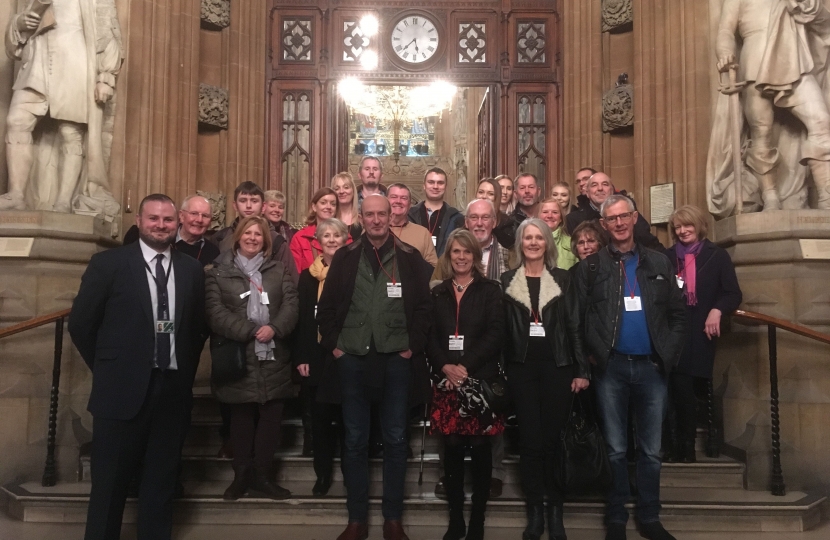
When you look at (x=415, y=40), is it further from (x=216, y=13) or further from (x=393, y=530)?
(x=393, y=530)

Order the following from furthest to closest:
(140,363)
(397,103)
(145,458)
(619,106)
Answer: (397,103) → (619,106) → (145,458) → (140,363)

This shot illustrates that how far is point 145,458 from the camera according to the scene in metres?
3.86

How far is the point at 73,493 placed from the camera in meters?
4.73

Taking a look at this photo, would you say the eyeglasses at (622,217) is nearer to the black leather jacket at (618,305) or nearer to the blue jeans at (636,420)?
the black leather jacket at (618,305)

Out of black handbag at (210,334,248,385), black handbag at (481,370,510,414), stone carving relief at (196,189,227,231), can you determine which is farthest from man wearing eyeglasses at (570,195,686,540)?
stone carving relief at (196,189,227,231)

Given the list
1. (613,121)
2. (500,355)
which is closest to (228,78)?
(613,121)

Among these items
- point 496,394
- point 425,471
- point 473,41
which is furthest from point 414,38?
point 496,394

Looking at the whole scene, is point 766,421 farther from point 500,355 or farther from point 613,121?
point 613,121

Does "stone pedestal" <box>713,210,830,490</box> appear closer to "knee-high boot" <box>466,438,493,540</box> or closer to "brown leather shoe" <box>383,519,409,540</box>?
"knee-high boot" <box>466,438,493,540</box>

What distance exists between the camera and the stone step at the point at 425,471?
4.94 m

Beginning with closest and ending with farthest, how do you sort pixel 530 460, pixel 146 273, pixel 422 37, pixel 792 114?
pixel 146 273 < pixel 530 460 < pixel 792 114 < pixel 422 37

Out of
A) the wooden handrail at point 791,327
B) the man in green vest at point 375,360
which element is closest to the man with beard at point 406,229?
the man in green vest at point 375,360

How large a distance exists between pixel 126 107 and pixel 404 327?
4.36 m

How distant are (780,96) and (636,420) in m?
3.34
